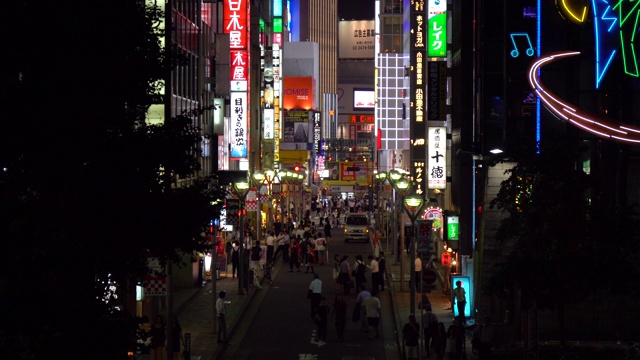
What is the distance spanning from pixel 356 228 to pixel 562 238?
49528mm

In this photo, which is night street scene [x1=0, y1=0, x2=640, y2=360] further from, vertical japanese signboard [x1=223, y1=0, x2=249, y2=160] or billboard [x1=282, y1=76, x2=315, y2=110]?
billboard [x1=282, y1=76, x2=315, y2=110]

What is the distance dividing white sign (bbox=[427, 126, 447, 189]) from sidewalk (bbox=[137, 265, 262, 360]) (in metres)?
9.81

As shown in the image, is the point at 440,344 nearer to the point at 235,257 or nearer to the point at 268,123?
the point at 235,257

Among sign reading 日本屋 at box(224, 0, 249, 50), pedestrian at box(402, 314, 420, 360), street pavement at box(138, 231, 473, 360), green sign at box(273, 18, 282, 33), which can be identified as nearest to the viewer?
pedestrian at box(402, 314, 420, 360)

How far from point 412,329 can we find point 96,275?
39.7 feet

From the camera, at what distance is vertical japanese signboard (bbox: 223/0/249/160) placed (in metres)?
54.7

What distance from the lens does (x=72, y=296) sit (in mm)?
14258

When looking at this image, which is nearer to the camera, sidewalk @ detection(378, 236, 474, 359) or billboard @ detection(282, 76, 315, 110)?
sidewalk @ detection(378, 236, 474, 359)

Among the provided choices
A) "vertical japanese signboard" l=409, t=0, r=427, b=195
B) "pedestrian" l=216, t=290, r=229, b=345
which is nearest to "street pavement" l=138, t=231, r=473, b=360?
"pedestrian" l=216, t=290, r=229, b=345

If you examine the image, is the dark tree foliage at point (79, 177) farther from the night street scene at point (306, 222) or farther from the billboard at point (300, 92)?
the billboard at point (300, 92)

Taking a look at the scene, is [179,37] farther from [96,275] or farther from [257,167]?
[257,167]

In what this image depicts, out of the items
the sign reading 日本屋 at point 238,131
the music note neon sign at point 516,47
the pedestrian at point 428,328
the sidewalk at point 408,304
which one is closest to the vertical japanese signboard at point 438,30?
the sidewalk at point 408,304

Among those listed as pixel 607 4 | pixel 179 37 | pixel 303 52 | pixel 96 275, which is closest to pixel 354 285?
pixel 179 37

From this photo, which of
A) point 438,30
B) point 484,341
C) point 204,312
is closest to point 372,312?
point 204,312
